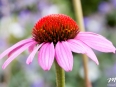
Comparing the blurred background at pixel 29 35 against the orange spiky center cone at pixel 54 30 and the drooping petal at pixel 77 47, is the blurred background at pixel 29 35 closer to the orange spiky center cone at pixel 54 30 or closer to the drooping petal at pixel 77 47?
the orange spiky center cone at pixel 54 30

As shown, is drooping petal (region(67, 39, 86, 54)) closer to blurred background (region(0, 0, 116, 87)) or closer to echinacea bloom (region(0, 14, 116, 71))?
echinacea bloom (region(0, 14, 116, 71))

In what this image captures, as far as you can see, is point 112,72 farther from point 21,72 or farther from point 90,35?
point 90,35

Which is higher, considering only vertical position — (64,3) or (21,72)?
(64,3)

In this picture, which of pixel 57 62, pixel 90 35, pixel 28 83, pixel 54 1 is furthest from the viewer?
pixel 54 1

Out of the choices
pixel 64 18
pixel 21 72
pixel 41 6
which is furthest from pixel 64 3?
pixel 64 18

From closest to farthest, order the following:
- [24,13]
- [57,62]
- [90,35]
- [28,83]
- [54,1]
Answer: [57,62] → [90,35] → [28,83] → [24,13] → [54,1]

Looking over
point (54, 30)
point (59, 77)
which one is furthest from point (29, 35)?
point (59, 77)
